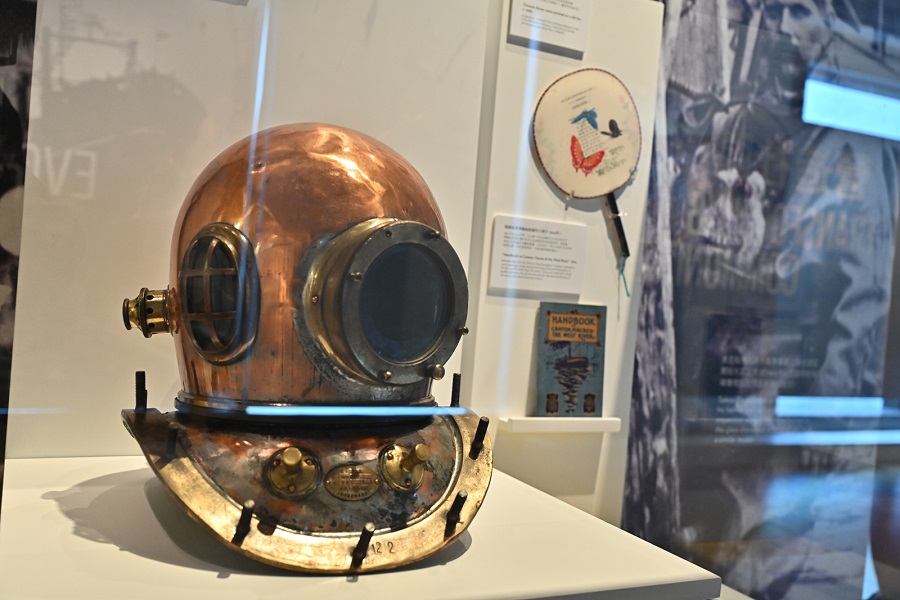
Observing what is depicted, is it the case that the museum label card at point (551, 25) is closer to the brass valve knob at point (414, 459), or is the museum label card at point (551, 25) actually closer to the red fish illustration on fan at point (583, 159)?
the red fish illustration on fan at point (583, 159)

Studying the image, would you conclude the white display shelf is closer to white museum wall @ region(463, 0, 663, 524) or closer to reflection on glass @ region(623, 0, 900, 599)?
white museum wall @ region(463, 0, 663, 524)

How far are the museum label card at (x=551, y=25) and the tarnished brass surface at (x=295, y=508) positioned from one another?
0.97 metres

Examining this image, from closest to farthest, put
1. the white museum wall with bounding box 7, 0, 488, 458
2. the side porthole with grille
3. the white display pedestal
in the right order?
the white display pedestal → the side porthole with grille → the white museum wall with bounding box 7, 0, 488, 458

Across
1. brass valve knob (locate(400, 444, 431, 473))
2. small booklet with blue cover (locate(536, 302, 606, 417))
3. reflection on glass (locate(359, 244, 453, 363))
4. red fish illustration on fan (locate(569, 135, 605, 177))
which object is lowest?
brass valve knob (locate(400, 444, 431, 473))

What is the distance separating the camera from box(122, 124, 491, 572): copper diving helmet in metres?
0.98

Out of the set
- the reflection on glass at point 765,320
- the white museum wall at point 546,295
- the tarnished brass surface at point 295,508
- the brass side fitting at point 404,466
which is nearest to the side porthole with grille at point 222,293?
the tarnished brass surface at point 295,508

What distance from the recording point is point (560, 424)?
1.75 m

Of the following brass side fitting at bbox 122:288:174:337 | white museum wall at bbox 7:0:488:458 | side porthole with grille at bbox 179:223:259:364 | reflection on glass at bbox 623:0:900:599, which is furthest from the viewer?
reflection on glass at bbox 623:0:900:599

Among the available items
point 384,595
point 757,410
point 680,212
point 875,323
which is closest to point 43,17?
point 384,595

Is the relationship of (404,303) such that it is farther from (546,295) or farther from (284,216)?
(546,295)

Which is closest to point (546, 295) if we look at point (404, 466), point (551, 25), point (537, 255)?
point (537, 255)

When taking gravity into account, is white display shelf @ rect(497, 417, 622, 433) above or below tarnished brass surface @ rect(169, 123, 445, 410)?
below

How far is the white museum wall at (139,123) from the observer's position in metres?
1.30

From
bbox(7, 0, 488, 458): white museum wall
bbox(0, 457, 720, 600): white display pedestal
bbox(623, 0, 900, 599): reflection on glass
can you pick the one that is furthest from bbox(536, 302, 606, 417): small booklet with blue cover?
bbox(0, 457, 720, 600): white display pedestal
